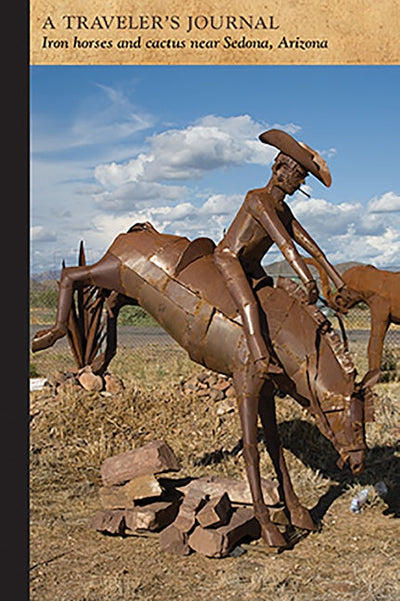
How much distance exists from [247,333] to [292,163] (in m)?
1.23

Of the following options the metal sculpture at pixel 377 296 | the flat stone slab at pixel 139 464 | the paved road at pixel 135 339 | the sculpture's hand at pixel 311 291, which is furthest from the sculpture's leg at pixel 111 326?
the paved road at pixel 135 339

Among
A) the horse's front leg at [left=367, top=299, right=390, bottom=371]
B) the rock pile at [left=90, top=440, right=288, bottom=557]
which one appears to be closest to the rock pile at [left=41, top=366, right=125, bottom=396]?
the rock pile at [left=90, top=440, right=288, bottom=557]

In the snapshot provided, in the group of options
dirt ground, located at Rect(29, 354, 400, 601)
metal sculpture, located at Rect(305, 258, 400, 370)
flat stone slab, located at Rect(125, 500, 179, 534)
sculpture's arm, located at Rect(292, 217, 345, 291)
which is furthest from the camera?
metal sculpture, located at Rect(305, 258, 400, 370)

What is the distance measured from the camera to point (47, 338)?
5.29 metres

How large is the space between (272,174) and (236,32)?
5.12 feet

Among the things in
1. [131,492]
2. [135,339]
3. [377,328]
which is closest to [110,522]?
[131,492]

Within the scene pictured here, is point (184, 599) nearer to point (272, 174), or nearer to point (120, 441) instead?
point (272, 174)

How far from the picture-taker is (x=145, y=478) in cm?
532

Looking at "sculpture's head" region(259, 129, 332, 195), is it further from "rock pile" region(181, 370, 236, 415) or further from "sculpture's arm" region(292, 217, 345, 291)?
"rock pile" region(181, 370, 236, 415)

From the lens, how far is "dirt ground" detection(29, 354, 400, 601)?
447cm

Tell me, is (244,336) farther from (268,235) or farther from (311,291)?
(268,235)

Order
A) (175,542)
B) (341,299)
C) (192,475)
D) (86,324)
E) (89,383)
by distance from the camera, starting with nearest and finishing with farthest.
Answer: (175,542) → (341,299) → (86,324) → (192,475) → (89,383)

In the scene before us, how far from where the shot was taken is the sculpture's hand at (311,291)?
15.5ft

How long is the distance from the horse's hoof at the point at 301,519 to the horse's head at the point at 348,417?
79 centimetres
